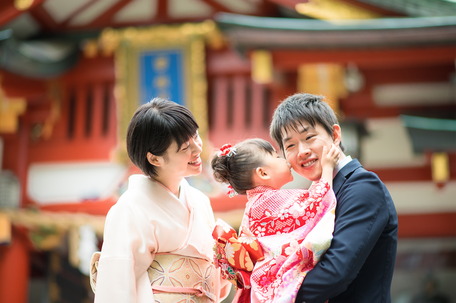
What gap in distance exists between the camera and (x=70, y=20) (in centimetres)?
777

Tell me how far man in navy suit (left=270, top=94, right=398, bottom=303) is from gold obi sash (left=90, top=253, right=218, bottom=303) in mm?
582

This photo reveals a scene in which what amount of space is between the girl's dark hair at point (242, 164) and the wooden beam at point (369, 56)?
3.73 m

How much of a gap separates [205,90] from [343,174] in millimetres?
5373

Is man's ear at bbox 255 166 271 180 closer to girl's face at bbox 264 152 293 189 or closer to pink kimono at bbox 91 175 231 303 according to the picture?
girl's face at bbox 264 152 293 189

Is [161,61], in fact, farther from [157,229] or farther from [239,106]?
[157,229]

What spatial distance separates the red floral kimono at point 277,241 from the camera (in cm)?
176

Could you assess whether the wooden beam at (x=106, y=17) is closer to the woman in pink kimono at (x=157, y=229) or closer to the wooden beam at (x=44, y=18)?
the wooden beam at (x=44, y=18)

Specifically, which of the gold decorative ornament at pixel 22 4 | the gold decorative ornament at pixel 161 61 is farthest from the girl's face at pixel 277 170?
the gold decorative ornament at pixel 22 4

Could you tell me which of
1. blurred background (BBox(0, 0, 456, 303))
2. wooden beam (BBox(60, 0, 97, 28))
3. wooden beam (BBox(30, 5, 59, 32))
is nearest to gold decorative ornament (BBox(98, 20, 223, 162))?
blurred background (BBox(0, 0, 456, 303))

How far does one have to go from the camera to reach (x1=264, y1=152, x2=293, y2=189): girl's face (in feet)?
7.23

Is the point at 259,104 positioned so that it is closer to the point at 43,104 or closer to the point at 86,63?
the point at 86,63

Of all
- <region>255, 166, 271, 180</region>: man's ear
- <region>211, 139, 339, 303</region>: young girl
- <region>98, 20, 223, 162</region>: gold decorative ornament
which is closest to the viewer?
<region>211, 139, 339, 303</region>: young girl

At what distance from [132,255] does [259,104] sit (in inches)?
210

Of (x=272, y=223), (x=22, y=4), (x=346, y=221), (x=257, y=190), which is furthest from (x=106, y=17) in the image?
(x=346, y=221)
